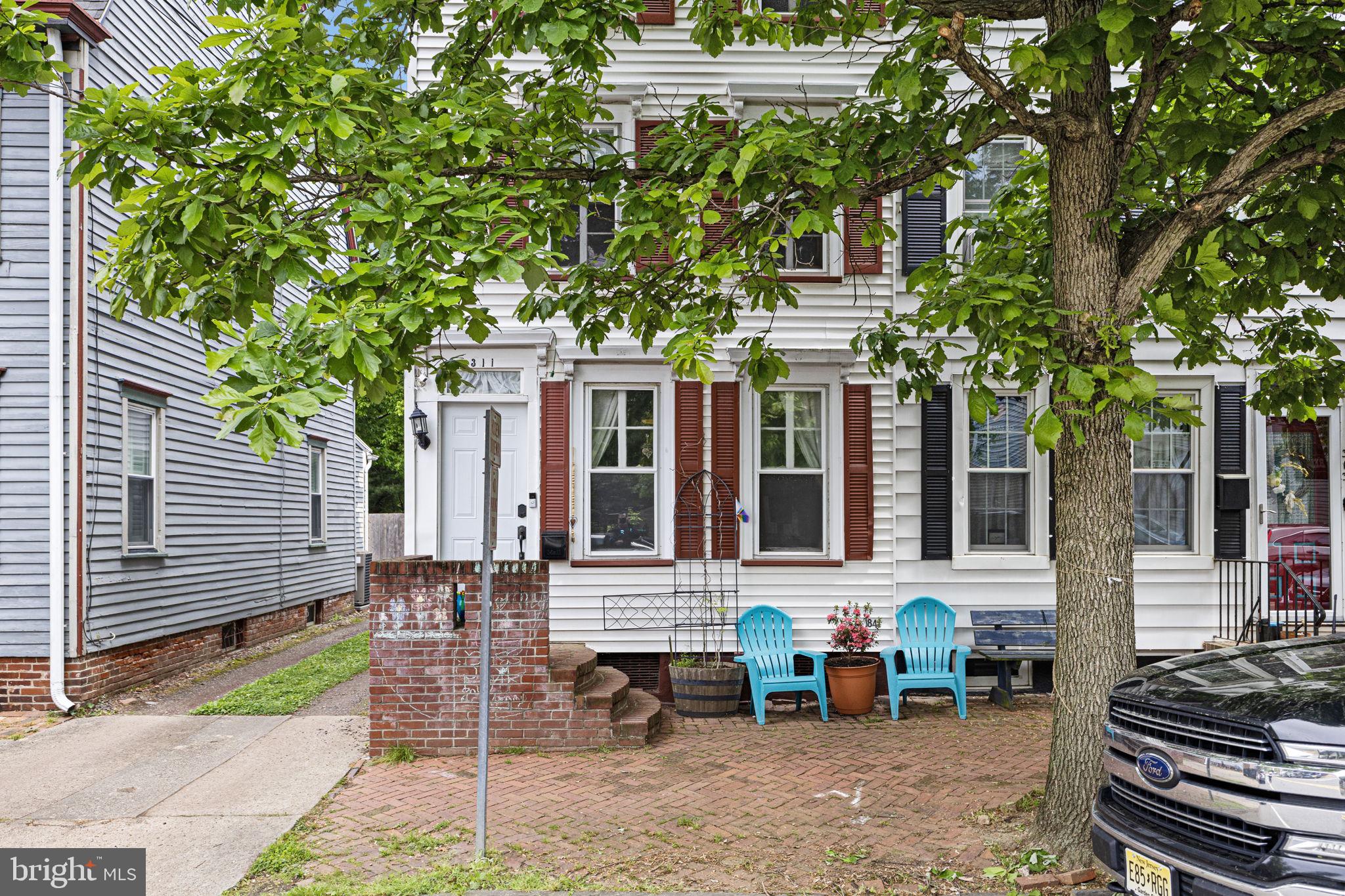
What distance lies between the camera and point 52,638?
8.84 meters

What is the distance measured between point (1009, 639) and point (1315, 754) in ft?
20.9

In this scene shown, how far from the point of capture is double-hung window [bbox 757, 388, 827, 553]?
32.7 feet

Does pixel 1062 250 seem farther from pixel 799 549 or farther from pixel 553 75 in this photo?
pixel 799 549

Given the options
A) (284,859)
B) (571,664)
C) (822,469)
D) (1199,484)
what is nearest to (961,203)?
(822,469)

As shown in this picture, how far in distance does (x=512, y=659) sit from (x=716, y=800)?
6.82 feet

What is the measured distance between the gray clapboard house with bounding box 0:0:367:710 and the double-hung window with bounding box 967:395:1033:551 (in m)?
8.62

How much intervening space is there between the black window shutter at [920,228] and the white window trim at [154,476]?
27.4 ft

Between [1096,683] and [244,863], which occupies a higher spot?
[1096,683]

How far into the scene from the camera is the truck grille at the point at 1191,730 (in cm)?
340

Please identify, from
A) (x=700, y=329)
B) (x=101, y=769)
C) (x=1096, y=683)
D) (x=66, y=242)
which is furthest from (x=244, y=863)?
(x=66, y=242)

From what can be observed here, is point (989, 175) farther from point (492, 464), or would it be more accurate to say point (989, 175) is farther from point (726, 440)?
point (492, 464)

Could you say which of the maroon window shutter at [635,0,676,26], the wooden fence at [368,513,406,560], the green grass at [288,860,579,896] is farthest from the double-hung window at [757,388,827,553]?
the green grass at [288,860,579,896]

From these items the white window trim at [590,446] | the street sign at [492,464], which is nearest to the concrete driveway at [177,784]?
the street sign at [492,464]

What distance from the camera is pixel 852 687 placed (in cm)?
899
